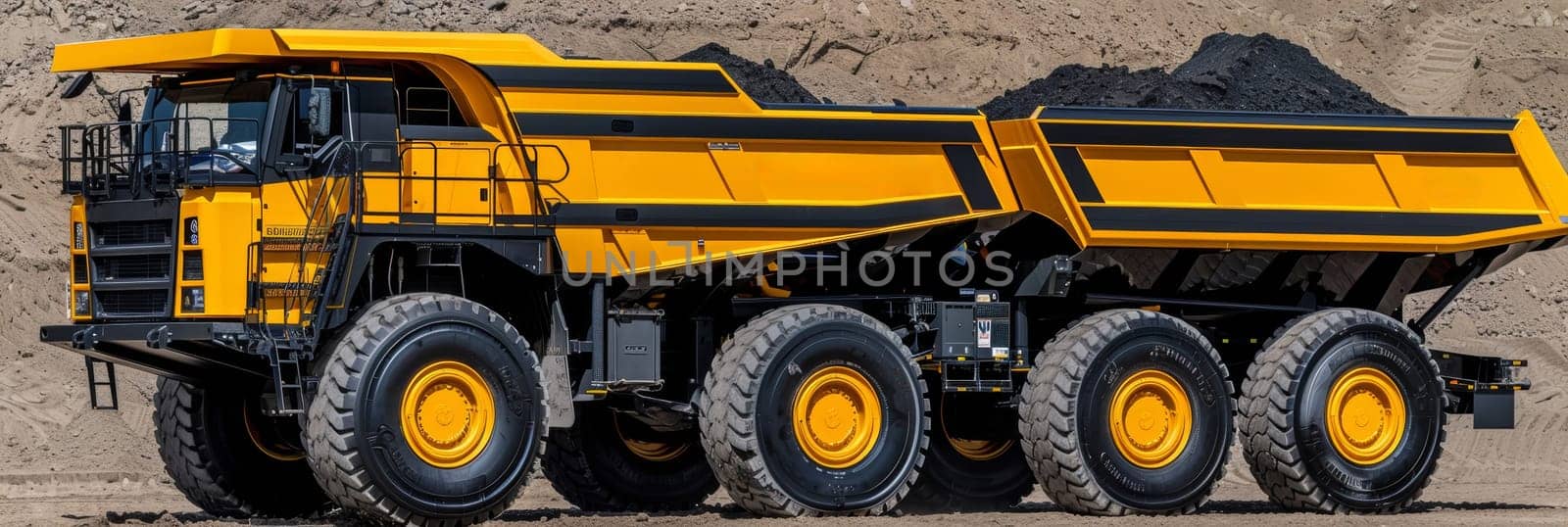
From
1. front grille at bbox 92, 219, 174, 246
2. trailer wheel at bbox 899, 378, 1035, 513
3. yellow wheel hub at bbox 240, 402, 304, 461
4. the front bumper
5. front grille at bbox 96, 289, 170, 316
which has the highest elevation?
front grille at bbox 92, 219, 174, 246

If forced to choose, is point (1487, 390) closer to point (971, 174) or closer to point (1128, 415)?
point (1128, 415)

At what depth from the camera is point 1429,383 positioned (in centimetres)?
1689

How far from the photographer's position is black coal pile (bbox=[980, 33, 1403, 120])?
2683cm

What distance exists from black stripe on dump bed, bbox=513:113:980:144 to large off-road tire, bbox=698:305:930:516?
127 cm

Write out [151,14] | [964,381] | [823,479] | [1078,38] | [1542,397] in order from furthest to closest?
[1078,38] < [151,14] < [1542,397] < [964,381] < [823,479]

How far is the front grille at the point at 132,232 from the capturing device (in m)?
13.4

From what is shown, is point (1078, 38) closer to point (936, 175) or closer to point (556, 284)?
point (936, 175)

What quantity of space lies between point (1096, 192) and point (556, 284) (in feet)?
14.2

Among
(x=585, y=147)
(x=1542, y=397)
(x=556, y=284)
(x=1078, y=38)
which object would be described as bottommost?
(x=1542, y=397)

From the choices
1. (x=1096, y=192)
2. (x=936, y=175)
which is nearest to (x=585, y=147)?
(x=936, y=175)

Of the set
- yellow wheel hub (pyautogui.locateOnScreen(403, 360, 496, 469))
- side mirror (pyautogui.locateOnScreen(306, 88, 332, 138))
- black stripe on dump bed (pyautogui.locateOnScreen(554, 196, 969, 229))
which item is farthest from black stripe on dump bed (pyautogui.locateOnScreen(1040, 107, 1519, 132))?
side mirror (pyautogui.locateOnScreen(306, 88, 332, 138))

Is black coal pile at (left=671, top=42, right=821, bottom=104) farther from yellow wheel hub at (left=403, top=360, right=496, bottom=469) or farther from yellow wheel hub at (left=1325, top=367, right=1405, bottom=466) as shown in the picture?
yellow wheel hub at (left=403, top=360, right=496, bottom=469)

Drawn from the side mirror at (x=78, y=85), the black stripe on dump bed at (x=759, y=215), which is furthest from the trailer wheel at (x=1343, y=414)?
the side mirror at (x=78, y=85)

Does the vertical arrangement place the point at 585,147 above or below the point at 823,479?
above
